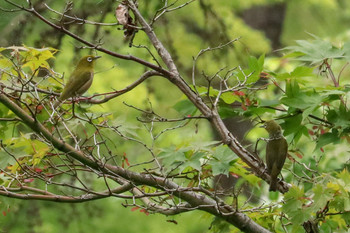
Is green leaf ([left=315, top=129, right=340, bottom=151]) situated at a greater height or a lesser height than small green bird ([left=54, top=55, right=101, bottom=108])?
lesser

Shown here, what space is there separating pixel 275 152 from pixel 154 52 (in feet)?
15.3

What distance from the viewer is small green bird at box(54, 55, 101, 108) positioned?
3148 millimetres

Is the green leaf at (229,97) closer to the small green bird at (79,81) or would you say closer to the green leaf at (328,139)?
the green leaf at (328,139)

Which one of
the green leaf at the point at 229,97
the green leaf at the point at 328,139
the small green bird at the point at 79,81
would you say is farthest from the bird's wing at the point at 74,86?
the green leaf at the point at 328,139

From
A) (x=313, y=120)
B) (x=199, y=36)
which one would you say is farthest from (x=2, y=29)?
(x=199, y=36)

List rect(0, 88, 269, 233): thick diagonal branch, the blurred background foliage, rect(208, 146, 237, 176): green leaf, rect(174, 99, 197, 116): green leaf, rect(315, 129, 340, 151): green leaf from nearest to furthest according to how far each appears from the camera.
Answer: rect(0, 88, 269, 233): thick diagonal branch → rect(208, 146, 237, 176): green leaf → rect(315, 129, 340, 151): green leaf → rect(174, 99, 197, 116): green leaf → the blurred background foliage

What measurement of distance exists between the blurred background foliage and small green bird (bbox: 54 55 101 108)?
0.08 meters

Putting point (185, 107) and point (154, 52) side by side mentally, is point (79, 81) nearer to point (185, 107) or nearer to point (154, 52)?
point (185, 107)

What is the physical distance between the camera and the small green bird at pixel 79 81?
3148 mm

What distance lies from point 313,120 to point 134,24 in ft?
3.46

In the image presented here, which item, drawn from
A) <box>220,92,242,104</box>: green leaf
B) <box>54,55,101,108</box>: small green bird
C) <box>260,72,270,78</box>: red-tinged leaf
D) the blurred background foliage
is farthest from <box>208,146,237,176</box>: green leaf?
<box>54,55,101,108</box>: small green bird

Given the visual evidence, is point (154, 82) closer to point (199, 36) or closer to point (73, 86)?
point (199, 36)

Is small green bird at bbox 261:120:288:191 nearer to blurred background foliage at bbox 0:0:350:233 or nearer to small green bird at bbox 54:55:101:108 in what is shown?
blurred background foliage at bbox 0:0:350:233

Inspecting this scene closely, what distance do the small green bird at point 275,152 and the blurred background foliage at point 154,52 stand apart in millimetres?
92
